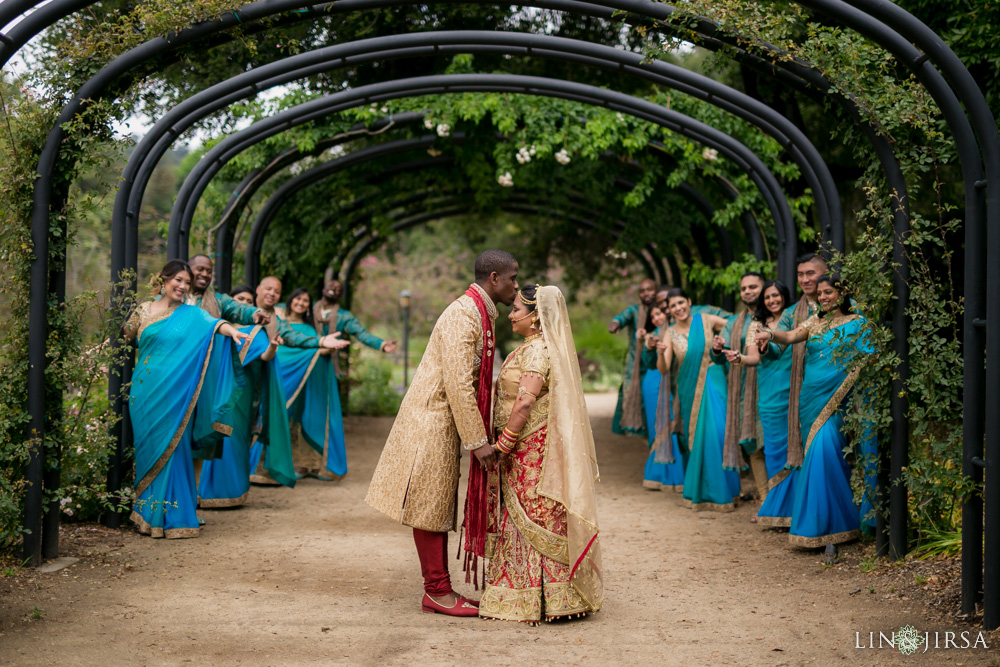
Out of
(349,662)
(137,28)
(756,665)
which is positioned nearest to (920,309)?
(756,665)

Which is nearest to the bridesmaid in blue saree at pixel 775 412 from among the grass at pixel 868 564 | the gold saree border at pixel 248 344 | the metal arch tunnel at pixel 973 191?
the grass at pixel 868 564

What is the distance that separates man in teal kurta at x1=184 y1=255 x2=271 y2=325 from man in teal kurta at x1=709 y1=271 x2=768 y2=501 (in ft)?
12.8

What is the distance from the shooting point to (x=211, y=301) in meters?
8.16

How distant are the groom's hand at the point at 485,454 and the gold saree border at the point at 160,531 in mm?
3156

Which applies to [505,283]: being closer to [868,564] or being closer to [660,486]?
[868,564]

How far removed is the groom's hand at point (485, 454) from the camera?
188 inches

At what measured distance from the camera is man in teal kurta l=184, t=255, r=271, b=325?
26.1 feet

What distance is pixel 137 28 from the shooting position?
605 centimetres

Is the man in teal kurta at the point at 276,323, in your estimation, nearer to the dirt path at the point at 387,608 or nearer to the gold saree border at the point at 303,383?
the gold saree border at the point at 303,383

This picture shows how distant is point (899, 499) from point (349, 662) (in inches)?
135

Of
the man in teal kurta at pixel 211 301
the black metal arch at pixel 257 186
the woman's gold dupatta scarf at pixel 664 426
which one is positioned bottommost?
the woman's gold dupatta scarf at pixel 664 426

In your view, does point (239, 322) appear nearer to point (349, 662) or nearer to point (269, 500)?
point (269, 500)

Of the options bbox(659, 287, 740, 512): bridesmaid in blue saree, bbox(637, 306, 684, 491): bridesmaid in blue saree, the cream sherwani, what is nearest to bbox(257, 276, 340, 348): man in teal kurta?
bbox(637, 306, 684, 491): bridesmaid in blue saree

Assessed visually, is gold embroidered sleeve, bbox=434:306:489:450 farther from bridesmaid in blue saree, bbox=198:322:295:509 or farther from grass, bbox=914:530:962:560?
bridesmaid in blue saree, bbox=198:322:295:509
